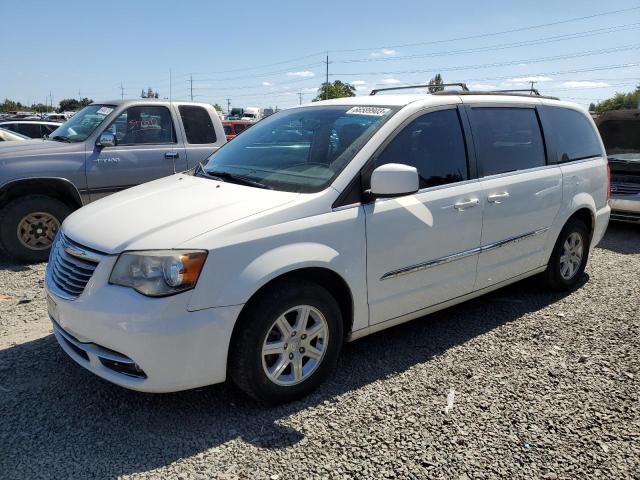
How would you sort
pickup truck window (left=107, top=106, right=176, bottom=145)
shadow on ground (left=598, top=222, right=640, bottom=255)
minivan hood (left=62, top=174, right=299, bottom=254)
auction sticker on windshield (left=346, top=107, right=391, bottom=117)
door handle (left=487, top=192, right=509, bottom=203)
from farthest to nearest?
shadow on ground (left=598, top=222, right=640, bottom=255) → pickup truck window (left=107, top=106, right=176, bottom=145) → door handle (left=487, top=192, right=509, bottom=203) → auction sticker on windshield (left=346, top=107, right=391, bottom=117) → minivan hood (left=62, top=174, right=299, bottom=254)

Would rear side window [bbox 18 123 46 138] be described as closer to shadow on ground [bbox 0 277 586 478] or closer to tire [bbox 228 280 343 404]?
shadow on ground [bbox 0 277 586 478]

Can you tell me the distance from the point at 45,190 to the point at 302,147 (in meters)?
4.02

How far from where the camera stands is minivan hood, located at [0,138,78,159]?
20.1ft

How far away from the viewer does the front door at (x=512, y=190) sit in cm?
411

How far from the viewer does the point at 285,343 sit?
10.1ft

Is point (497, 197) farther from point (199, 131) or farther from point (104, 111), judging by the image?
point (104, 111)

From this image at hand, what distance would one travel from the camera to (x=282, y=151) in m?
3.85

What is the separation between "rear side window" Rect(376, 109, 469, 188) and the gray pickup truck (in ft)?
13.7

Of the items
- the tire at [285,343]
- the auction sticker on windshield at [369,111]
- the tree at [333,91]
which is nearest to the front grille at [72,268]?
the tire at [285,343]

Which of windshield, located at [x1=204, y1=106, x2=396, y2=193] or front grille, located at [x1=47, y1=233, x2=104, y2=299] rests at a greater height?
windshield, located at [x1=204, y1=106, x2=396, y2=193]

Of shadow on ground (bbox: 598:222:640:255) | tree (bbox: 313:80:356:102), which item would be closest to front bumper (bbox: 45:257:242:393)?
shadow on ground (bbox: 598:222:640:255)

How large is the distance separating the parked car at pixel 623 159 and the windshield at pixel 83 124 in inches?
288

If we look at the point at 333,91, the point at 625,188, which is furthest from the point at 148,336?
the point at 333,91

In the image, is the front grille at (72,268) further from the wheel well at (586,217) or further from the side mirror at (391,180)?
the wheel well at (586,217)
